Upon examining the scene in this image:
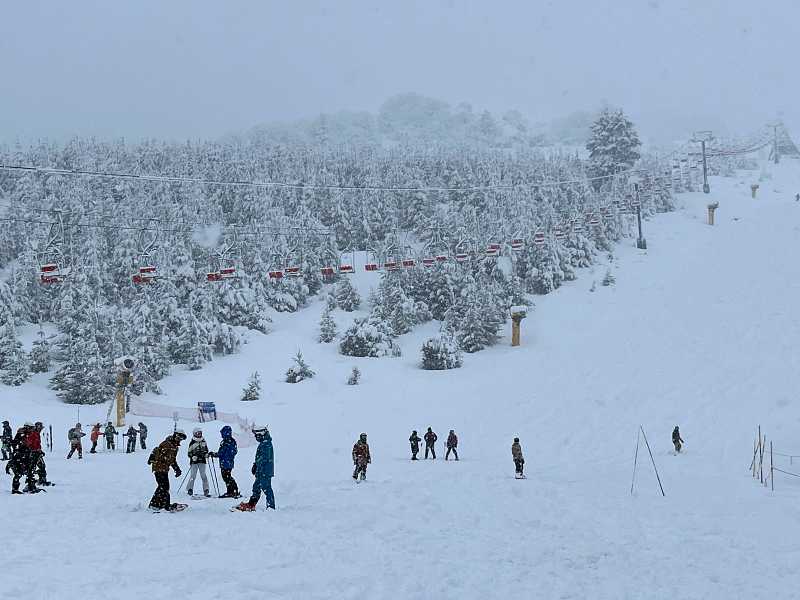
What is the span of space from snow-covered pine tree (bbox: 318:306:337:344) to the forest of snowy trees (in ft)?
0.29

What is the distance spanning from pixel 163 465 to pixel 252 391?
22961 mm

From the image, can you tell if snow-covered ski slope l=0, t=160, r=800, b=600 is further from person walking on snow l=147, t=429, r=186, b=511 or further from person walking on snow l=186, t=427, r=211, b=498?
person walking on snow l=186, t=427, r=211, b=498

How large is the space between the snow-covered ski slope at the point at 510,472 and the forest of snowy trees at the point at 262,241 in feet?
6.77

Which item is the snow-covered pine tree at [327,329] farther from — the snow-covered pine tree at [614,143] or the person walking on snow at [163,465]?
the snow-covered pine tree at [614,143]

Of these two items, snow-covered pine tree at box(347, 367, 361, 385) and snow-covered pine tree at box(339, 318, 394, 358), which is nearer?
snow-covered pine tree at box(347, 367, 361, 385)

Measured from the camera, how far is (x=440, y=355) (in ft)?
124

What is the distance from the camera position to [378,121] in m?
162

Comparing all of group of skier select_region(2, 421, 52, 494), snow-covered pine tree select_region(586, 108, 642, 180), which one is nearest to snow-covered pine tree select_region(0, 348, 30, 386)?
group of skier select_region(2, 421, 52, 494)

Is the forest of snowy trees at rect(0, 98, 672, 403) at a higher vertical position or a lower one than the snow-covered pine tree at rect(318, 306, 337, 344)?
higher

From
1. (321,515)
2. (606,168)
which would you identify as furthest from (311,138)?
(321,515)

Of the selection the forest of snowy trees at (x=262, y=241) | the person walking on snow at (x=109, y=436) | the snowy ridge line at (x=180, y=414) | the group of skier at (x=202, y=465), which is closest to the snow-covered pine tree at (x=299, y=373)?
the forest of snowy trees at (x=262, y=241)

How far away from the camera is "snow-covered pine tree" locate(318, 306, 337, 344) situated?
4184 cm

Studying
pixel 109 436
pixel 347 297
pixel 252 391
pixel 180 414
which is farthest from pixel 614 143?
pixel 109 436

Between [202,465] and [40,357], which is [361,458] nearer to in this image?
[202,465]
